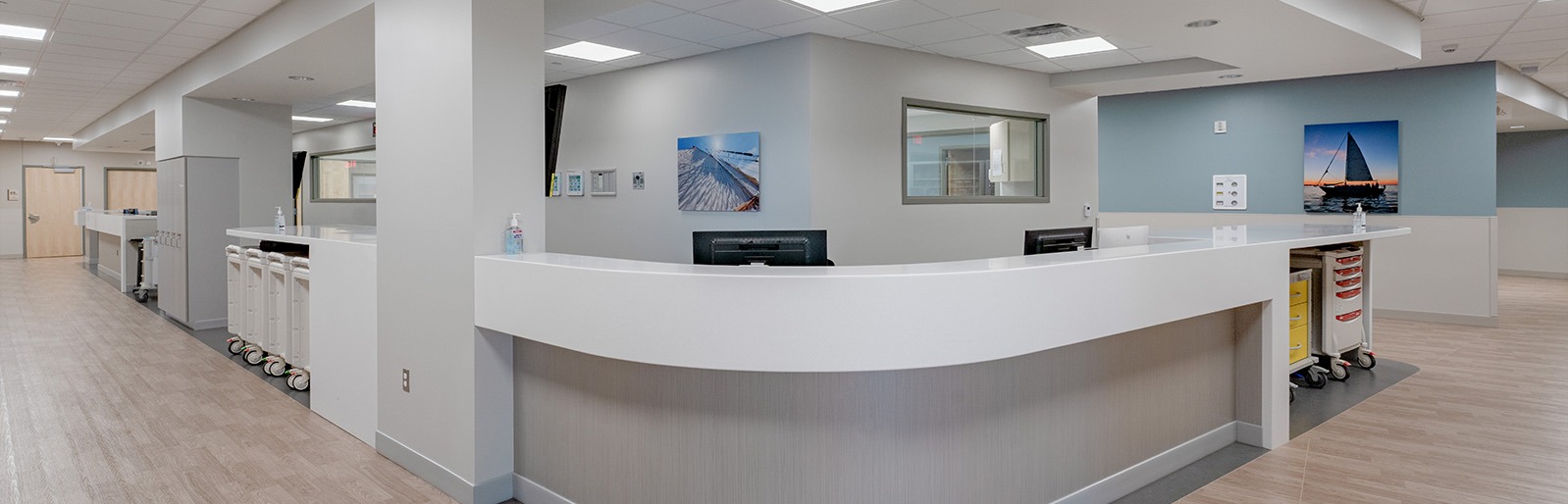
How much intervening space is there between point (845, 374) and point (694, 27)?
12.0 ft

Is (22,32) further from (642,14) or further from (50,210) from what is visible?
(50,210)

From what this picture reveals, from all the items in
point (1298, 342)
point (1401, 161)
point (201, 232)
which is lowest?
point (1298, 342)

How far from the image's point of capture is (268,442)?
3.95 metres

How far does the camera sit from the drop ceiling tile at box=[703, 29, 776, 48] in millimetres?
5746

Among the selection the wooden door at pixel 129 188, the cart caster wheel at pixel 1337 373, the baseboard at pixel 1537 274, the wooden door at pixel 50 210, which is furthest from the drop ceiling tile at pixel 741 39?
the wooden door at pixel 50 210

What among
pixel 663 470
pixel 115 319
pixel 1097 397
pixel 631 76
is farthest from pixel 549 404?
pixel 115 319

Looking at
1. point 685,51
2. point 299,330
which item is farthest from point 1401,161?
point 299,330

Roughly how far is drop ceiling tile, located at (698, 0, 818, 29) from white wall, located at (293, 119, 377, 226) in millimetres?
8158

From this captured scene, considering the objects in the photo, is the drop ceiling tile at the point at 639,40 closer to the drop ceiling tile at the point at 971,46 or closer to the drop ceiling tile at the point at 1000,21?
the drop ceiling tile at the point at 971,46

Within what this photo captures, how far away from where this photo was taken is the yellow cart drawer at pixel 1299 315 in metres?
4.86

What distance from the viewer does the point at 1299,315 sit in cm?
492

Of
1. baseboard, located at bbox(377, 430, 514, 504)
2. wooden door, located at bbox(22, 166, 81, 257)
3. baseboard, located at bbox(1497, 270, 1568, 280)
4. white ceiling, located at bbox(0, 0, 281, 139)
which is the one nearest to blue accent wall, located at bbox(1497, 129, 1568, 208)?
baseboard, located at bbox(1497, 270, 1568, 280)

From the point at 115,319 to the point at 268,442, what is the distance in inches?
218

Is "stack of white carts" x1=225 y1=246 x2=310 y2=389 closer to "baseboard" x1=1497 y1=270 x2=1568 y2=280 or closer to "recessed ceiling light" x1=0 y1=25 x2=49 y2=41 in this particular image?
"recessed ceiling light" x1=0 y1=25 x2=49 y2=41
